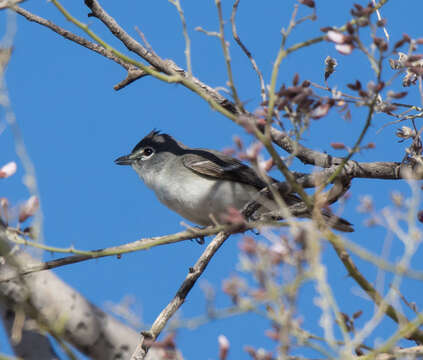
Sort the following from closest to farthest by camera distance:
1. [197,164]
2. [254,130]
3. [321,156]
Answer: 1. [254,130]
2. [321,156]
3. [197,164]

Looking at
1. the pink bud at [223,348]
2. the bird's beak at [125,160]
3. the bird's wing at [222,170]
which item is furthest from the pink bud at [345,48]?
the bird's beak at [125,160]

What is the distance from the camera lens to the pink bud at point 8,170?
3.06 m

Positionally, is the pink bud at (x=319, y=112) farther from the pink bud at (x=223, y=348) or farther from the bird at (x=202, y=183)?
the bird at (x=202, y=183)

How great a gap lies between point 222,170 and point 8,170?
436 centimetres

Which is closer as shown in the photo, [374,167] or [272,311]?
[272,311]

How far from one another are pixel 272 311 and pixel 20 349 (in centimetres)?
205

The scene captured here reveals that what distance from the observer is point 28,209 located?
3.05 metres

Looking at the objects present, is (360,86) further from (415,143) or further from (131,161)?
(131,161)

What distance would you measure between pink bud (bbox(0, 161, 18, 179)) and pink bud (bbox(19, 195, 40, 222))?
0.15m

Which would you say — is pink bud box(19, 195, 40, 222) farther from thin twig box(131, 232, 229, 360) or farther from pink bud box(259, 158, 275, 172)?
thin twig box(131, 232, 229, 360)

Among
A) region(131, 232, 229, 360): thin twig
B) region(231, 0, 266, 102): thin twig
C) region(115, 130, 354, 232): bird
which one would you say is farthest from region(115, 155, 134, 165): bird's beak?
region(231, 0, 266, 102): thin twig

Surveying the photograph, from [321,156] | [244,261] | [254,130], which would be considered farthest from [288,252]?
[321,156]

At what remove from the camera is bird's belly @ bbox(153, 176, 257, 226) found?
275 inches

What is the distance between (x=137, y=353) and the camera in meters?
4.02
